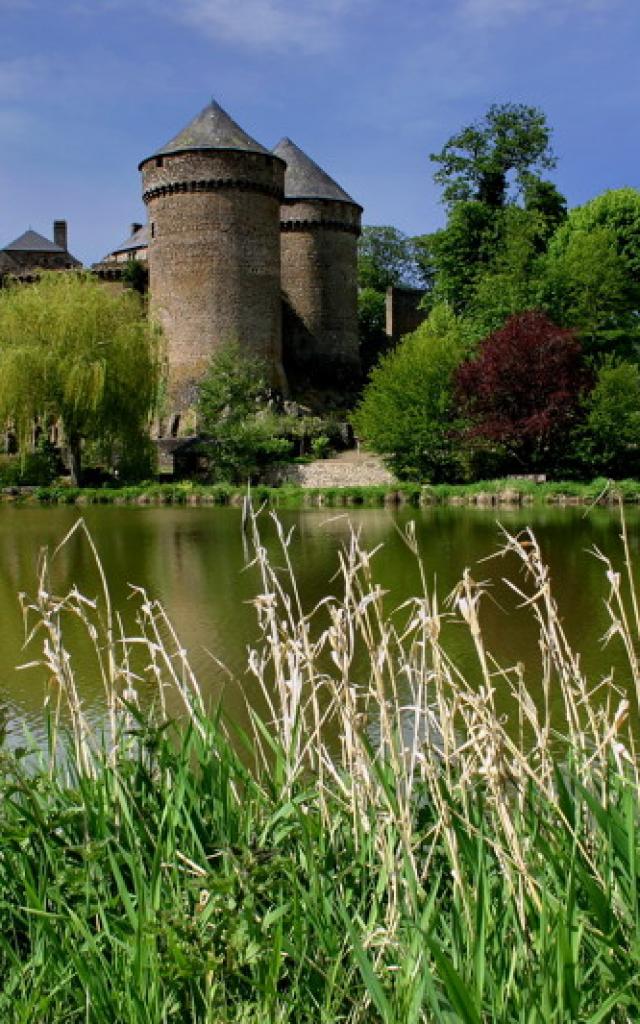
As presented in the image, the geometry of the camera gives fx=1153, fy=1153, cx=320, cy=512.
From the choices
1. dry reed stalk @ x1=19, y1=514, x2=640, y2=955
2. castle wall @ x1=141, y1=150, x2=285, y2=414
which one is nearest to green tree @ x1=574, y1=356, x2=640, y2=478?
castle wall @ x1=141, y1=150, x2=285, y2=414

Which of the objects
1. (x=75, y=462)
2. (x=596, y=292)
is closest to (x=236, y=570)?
(x=75, y=462)

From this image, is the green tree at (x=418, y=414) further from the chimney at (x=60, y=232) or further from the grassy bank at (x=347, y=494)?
the chimney at (x=60, y=232)

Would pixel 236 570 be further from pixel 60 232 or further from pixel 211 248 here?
pixel 60 232

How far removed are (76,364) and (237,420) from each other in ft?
21.1

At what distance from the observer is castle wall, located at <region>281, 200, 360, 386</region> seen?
40.8m

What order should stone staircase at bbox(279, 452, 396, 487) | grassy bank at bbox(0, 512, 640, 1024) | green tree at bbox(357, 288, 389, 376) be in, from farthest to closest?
green tree at bbox(357, 288, 389, 376) < stone staircase at bbox(279, 452, 396, 487) < grassy bank at bbox(0, 512, 640, 1024)

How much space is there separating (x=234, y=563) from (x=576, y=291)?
21.4m

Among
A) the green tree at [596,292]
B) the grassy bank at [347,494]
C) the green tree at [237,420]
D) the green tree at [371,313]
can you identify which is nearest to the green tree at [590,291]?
the green tree at [596,292]

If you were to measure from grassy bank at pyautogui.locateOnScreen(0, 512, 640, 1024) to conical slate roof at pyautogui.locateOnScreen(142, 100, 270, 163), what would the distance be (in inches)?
1375

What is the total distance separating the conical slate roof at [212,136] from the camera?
1404 inches

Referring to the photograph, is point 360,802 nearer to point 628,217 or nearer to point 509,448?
point 509,448

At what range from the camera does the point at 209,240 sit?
36156 mm

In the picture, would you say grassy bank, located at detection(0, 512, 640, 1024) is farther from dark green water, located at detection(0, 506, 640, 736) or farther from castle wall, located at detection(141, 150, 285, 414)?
castle wall, located at detection(141, 150, 285, 414)

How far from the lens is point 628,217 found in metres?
35.3
